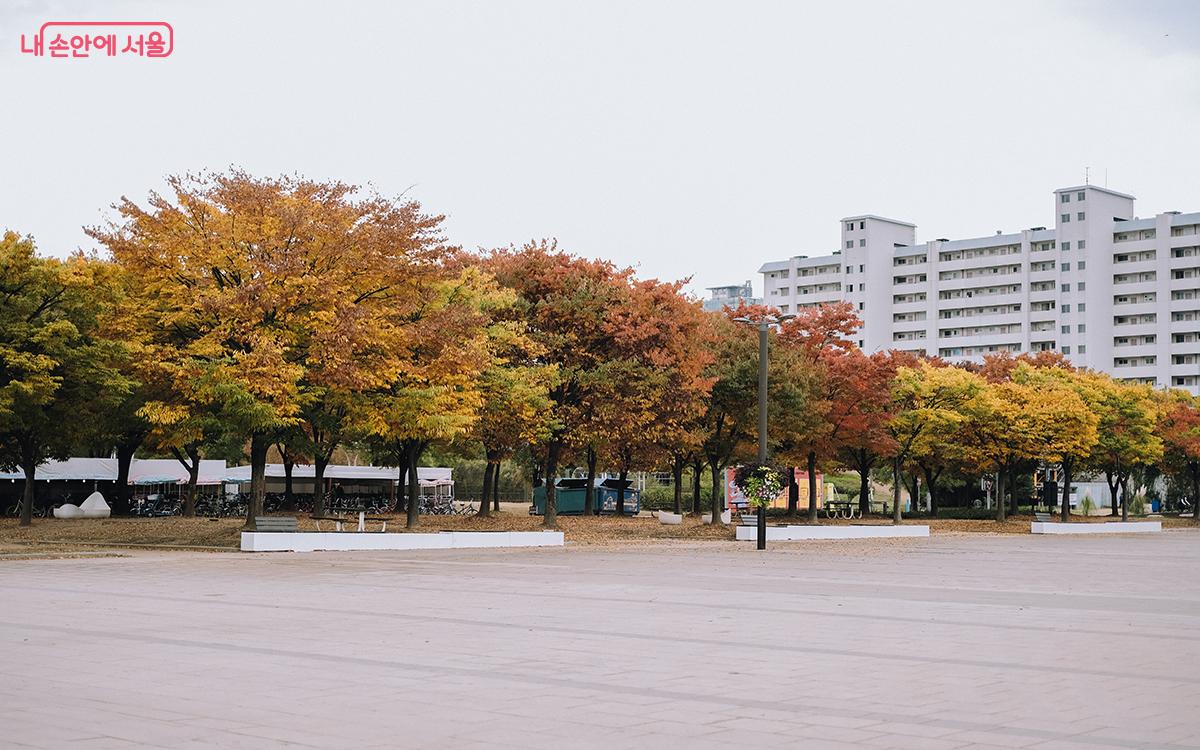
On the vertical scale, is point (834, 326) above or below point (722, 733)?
above

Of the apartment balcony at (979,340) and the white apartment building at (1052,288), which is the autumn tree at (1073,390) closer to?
the white apartment building at (1052,288)

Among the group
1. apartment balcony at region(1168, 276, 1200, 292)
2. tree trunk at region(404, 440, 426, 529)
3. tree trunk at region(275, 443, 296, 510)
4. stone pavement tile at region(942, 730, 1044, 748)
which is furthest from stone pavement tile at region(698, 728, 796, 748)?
apartment balcony at region(1168, 276, 1200, 292)

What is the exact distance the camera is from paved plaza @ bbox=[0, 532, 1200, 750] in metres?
8.77

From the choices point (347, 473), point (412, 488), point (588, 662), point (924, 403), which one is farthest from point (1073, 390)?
point (588, 662)

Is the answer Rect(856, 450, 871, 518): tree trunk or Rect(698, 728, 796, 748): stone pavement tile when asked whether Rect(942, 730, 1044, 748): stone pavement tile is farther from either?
Rect(856, 450, 871, 518): tree trunk

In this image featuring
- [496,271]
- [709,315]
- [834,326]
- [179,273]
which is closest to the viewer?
[179,273]

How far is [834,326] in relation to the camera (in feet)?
191

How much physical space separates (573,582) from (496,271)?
79.3 feet

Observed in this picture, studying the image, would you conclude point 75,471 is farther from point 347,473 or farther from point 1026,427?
point 1026,427

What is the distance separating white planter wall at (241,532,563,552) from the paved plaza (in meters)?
8.43

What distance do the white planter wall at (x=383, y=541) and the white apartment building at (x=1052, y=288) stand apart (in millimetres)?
118205

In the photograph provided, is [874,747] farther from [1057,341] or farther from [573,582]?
[1057,341]

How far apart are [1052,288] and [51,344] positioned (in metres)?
132

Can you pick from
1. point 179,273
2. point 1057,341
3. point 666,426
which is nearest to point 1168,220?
point 1057,341
